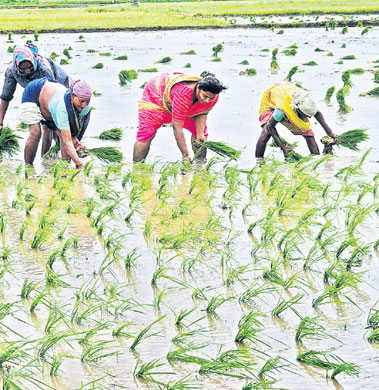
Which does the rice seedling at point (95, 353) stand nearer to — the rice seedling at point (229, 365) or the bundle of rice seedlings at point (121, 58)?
the rice seedling at point (229, 365)

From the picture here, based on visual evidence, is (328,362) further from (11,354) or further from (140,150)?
(140,150)

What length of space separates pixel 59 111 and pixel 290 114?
2.15m

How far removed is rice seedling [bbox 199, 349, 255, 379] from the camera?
2.88m

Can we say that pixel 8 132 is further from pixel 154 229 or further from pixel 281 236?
pixel 281 236

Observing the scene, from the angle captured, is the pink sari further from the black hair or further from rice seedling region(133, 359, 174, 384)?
rice seedling region(133, 359, 174, 384)

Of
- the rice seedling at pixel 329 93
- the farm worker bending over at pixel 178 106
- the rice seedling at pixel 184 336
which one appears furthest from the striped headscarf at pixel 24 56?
the rice seedling at pixel 329 93

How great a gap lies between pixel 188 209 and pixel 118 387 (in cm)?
249

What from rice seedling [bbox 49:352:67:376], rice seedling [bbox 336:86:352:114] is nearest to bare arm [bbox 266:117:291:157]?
rice seedling [bbox 336:86:352:114]

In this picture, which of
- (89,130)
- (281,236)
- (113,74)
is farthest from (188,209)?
(113,74)

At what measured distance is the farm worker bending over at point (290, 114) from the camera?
261 inches

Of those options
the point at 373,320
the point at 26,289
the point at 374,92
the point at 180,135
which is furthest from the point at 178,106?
the point at 374,92

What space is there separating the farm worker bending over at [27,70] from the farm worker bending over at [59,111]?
1.06 feet

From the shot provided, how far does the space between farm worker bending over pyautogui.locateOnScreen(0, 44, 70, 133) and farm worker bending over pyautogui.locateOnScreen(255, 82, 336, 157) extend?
2.07 metres

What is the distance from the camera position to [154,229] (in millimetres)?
4801
